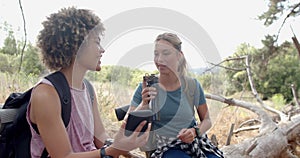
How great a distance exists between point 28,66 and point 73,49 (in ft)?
5.85

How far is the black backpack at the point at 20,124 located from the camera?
89 cm

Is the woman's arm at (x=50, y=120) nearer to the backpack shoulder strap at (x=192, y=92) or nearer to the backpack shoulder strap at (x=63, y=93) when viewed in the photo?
the backpack shoulder strap at (x=63, y=93)

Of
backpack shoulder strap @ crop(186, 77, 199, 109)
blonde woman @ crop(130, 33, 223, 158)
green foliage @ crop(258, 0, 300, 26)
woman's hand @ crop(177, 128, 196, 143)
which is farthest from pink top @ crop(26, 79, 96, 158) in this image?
green foliage @ crop(258, 0, 300, 26)

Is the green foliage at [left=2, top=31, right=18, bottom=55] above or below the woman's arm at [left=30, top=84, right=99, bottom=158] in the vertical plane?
above

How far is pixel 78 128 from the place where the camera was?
3.26 feet

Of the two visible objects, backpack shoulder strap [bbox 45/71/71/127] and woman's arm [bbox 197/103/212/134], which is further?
woman's arm [bbox 197/103/212/134]

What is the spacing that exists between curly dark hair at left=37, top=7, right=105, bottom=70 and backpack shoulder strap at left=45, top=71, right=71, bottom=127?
0.23 feet

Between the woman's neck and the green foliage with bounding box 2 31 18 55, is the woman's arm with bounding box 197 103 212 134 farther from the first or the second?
the green foliage with bounding box 2 31 18 55

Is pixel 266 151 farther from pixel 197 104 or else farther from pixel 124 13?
pixel 124 13

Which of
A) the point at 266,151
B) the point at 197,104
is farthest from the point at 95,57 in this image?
the point at 266,151

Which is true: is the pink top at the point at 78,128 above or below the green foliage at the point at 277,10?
below

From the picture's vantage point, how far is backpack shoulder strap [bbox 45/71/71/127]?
875 mm

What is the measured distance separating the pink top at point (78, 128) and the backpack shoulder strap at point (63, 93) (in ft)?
0.23

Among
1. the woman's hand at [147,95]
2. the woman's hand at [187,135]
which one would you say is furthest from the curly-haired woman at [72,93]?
the woman's hand at [187,135]
